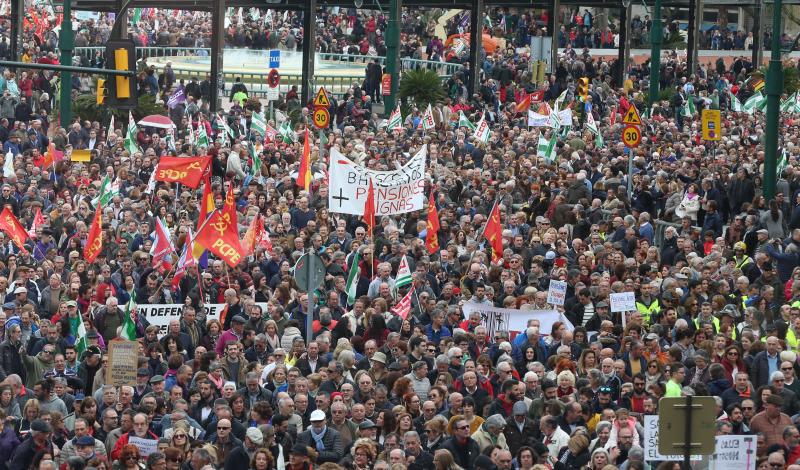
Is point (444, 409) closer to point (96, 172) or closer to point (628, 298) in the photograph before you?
point (628, 298)

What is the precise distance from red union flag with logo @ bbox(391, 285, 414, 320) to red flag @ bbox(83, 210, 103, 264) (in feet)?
14.7

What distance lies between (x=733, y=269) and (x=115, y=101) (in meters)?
7.65

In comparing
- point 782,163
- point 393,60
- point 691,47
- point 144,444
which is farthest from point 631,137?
point 691,47

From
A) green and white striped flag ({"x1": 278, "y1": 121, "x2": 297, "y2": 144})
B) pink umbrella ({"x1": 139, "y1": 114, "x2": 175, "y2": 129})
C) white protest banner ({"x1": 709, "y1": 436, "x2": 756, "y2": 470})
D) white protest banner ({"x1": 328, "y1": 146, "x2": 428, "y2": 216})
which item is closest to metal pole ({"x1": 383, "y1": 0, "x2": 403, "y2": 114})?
green and white striped flag ({"x1": 278, "y1": 121, "x2": 297, "y2": 144})

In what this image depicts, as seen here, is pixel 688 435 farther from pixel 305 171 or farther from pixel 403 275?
pixel 305 171

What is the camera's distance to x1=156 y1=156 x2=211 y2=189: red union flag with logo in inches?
1017

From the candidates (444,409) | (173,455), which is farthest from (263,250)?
(173,455)

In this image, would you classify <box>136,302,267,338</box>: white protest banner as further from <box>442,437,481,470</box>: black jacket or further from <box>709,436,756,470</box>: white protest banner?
<box>709,436,756,470</box>: white protest banner

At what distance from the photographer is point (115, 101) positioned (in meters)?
22.3

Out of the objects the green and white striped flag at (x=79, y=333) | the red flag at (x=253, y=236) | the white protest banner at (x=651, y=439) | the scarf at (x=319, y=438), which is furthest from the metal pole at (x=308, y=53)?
the white protest banner at (x=651, y=439)

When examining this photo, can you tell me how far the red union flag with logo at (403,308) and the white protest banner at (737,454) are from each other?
17.8ft

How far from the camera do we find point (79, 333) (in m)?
18.3

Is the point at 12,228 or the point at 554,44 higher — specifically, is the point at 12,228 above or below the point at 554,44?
below

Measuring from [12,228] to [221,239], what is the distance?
9.90ft
